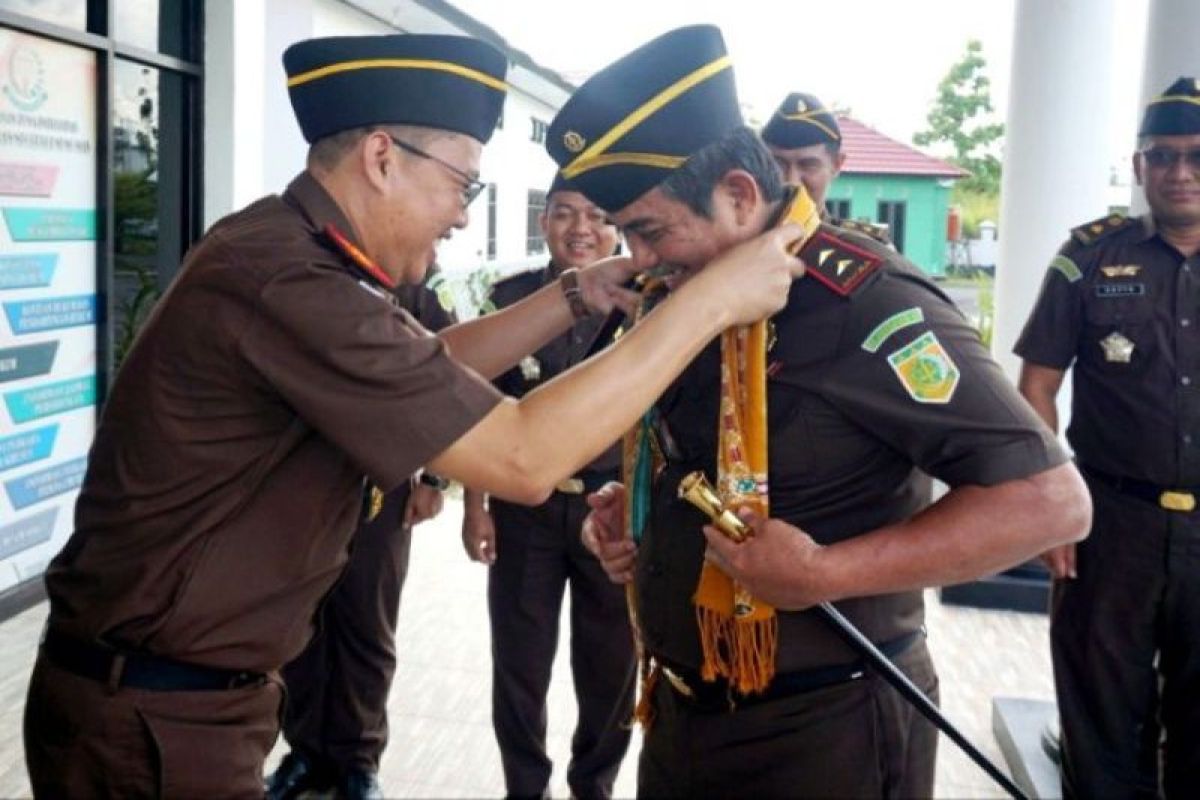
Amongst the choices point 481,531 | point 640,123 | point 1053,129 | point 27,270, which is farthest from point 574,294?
point 1053,129

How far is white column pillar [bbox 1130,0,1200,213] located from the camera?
356 centimetres

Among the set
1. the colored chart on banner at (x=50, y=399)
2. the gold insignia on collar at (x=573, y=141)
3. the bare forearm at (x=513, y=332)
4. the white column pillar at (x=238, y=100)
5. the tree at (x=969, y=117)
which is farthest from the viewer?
the tree at (x=969, y=117)

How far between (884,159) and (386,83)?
26.5 m

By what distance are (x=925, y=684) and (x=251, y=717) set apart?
3.14 feet

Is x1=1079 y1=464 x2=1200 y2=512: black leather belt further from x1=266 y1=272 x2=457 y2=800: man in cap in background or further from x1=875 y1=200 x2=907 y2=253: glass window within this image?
x1=875 y1=200 x2=907 y2=253: glass window

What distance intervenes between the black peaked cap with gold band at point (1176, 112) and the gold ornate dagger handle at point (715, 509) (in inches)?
82.8

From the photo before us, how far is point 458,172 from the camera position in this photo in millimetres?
1552

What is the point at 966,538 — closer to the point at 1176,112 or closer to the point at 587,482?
the point at 587,482

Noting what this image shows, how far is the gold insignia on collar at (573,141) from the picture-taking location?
1.55 meters

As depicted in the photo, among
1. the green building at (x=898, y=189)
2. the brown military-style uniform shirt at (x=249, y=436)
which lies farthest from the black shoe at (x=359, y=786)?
the green building at (x=898, y=189)

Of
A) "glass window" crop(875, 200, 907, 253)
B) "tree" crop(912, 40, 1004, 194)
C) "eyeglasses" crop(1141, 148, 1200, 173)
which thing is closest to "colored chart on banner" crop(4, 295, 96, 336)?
"eyeglasses" crop(1141, 148, 1200, 173)

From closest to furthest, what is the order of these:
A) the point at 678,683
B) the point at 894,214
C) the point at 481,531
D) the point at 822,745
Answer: the point at 822,745 < the point at 678,683 < the point at 481,531 < the point at 894,214

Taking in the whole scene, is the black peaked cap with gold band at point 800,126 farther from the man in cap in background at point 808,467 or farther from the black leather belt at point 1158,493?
the man in cap in background at point 808,467

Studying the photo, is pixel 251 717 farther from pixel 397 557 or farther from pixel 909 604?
pixel 397 557
